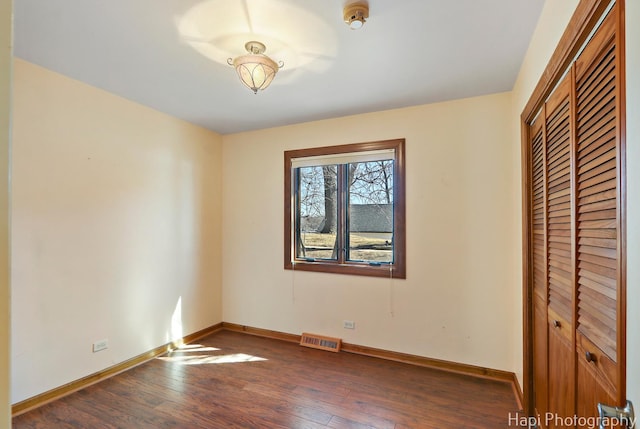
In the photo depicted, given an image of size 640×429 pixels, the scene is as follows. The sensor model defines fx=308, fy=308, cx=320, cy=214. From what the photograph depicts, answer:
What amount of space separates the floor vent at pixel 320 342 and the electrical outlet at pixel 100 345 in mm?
1846

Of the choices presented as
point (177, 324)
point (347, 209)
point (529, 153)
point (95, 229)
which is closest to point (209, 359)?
point (177, 324)

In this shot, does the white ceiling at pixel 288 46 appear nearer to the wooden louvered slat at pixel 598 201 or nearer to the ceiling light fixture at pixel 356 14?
the ceiling light fixture at pixel 356 14

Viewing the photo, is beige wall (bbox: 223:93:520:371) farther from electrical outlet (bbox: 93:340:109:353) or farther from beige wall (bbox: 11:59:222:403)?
electrical outlet (bbox: 93:340:109:353)

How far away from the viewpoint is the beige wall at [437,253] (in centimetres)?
273

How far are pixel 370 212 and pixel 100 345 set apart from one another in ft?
9.03

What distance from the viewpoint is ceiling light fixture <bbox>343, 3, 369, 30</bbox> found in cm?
162

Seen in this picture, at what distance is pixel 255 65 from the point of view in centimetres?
201

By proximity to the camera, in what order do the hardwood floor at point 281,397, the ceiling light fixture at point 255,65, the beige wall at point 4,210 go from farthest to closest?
the hardwood floor at point 281,397 → the ceiling light fixture at point 255,65 → the beige wall at point 4,210

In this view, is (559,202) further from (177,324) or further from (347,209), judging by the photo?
(177,324)

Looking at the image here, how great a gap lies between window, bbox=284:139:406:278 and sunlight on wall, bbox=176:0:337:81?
128cm

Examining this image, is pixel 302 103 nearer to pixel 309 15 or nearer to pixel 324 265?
pixel 309 15

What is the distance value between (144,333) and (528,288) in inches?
133

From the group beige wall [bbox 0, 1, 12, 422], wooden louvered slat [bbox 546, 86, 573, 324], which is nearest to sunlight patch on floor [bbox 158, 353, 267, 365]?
wooden louvered slat [bbox 546, 86, 573, 324]

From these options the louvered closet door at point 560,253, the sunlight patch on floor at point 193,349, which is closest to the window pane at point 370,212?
the louvered closet door at point 560,253
